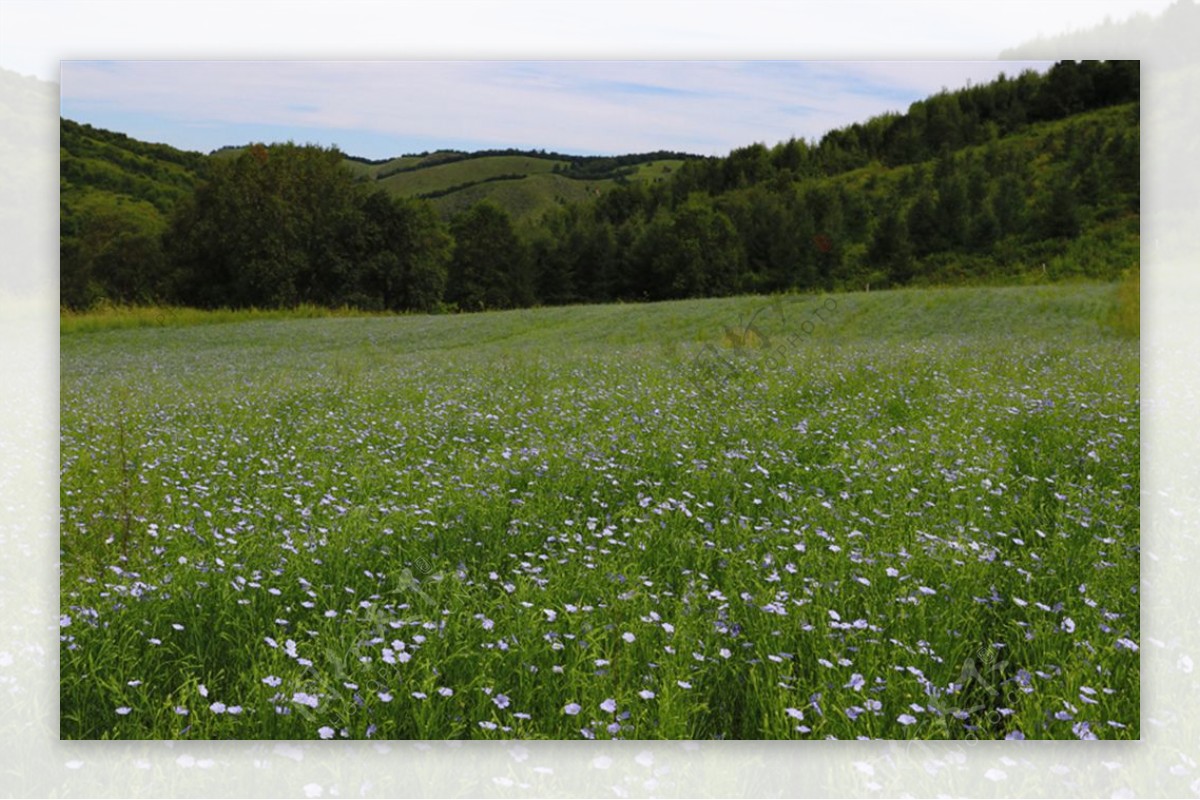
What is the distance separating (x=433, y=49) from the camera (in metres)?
5.04

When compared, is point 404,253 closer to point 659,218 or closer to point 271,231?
point 271,231

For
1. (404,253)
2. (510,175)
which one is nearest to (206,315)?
(404,253)

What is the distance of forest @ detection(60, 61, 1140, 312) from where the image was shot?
5223 mm

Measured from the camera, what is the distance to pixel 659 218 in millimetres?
5496

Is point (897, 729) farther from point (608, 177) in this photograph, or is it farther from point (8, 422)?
point (8, 422)

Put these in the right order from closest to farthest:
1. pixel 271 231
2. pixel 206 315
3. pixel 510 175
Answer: pixel 510 175, pixel 271 231, pixel 206 315

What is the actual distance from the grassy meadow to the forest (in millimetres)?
235

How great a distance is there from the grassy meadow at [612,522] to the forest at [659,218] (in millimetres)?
235

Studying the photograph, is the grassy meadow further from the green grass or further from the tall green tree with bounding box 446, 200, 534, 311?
the tall green tree with bounding box 446, 200, 534, 311

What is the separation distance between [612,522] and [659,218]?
1757 mm

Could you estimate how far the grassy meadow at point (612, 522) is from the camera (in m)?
3.79

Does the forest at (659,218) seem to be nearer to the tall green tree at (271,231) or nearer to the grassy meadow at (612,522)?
the tall green tree at (271,231)

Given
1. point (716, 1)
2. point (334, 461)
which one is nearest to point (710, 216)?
point (716, 1)

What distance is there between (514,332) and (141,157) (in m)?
2.24
